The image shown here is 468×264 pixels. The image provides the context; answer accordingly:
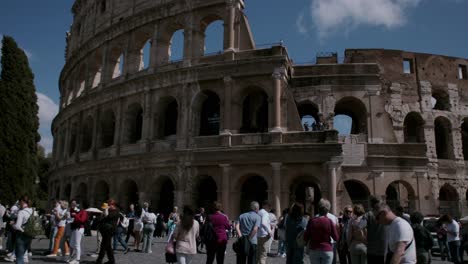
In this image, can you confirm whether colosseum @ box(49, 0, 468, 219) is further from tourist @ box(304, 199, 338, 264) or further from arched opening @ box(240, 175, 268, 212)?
tourist @ box(304, 199, 338, 264)

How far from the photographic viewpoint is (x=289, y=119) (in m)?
20.0

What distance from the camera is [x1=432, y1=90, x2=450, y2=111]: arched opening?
84.5 ft

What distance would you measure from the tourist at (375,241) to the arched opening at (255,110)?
15885 mm

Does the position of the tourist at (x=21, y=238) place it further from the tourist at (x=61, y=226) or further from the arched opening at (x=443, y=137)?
the arched opening at (x=443, y=137)

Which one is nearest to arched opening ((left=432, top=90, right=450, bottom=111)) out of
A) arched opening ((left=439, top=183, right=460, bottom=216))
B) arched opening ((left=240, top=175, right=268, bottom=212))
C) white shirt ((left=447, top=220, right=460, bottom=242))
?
arched opening ((left=439, top=183, right=460, bottom=216))

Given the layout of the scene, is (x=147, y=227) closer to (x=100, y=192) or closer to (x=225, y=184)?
(x=225, y=184)

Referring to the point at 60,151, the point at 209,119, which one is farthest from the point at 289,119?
the point at 60,151

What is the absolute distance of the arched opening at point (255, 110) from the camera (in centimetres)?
2220

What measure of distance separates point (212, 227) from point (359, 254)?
2641 millimetres

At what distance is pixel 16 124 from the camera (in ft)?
50.4

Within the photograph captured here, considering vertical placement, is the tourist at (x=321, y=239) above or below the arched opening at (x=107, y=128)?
A: below

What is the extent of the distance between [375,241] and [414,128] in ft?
72.5

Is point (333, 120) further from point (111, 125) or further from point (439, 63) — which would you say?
point (111, 125)

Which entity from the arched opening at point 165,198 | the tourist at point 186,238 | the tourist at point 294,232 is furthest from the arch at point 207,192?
the tourist at point 186,238
